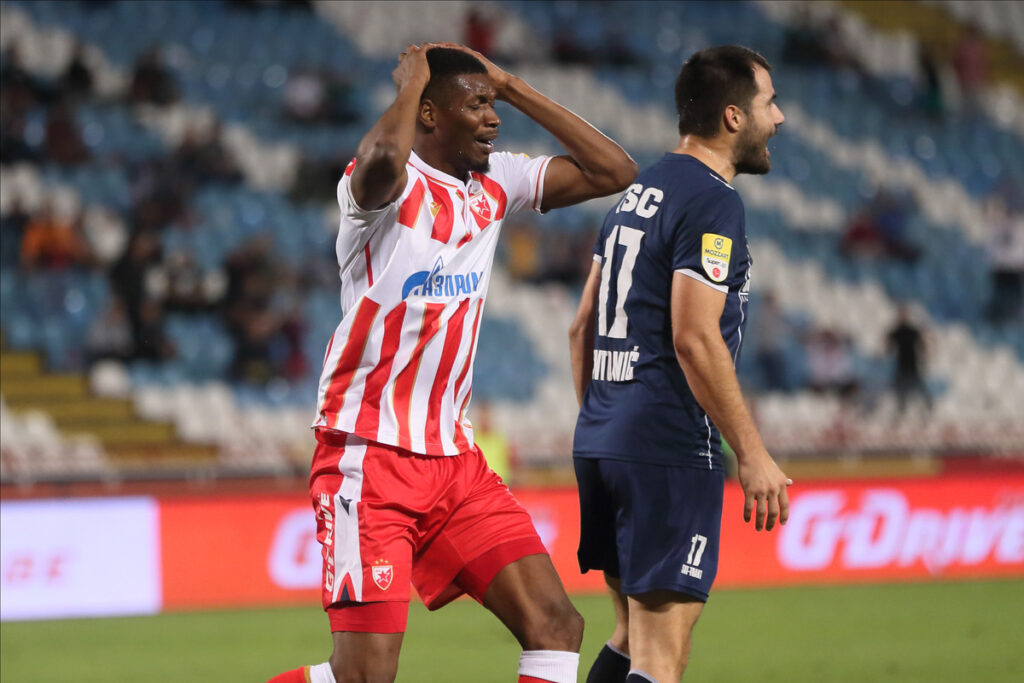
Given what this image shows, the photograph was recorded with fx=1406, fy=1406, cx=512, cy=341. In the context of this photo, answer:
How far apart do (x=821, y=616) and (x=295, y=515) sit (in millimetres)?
3577

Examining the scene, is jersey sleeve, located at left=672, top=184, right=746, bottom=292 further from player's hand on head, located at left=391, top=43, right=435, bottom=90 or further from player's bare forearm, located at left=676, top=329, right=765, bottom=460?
player's hand on head, located at left=391, top=43, right=435, bottom=90

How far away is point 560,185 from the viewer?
454 centimetres

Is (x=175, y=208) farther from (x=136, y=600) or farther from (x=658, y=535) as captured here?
(x=658, y=535)

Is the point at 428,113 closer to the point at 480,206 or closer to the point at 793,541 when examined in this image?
the point at 480,206

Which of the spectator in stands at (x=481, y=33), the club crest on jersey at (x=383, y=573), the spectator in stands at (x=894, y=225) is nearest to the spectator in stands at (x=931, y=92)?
the spectator in stands at (x=894, y=225)

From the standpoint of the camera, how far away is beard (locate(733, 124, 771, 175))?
168 inches

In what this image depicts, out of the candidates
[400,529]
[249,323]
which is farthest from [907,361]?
[400,529]

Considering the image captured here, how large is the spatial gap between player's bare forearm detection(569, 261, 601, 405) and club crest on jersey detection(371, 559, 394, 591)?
89 centimetres

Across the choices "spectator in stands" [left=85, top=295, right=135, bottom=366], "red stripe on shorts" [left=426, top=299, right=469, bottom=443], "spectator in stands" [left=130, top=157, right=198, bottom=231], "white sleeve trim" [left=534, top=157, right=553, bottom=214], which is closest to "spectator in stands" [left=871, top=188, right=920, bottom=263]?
"spectator in stands" [left=130, top=157, right=198, bottom=231]

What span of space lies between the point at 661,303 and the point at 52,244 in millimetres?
10257

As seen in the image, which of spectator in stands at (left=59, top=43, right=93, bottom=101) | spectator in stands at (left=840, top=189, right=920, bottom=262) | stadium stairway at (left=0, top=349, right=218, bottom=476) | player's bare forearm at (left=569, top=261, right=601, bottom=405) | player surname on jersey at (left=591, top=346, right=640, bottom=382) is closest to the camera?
player surname on jersey at (left=591, top=346, right=640, bottom=382)

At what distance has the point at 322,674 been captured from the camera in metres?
4.00

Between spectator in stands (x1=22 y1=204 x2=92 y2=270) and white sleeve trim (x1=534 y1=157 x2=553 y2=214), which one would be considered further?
spectator in stands (x1=22 y1=204 x2=92 y2=270)

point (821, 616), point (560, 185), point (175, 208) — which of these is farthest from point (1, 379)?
point (560, 185)
